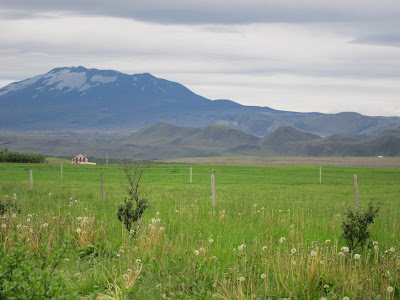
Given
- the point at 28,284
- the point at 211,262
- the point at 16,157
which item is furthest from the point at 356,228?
the point at 16,157

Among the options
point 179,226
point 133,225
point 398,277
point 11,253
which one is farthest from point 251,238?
point 11,253

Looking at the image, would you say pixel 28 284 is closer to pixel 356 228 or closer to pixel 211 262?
pixel 211 262

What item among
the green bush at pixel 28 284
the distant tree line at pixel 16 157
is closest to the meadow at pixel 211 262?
the green bush at pixel 28 284

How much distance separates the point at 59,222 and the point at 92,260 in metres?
2.36

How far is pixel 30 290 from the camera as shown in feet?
19.3

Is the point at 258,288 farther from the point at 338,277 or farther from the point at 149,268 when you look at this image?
the point at 149,268

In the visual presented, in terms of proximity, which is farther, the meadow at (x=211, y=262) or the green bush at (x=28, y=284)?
the meadow at (x=211, y=262)

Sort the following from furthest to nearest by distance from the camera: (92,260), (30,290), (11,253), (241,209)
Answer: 1. (241,209)
2. (92,260)
3. (11,253)
4. (30,290)

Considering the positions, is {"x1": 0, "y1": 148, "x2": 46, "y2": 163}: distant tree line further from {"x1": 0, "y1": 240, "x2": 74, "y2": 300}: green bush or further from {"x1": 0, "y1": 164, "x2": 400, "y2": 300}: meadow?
{"x1": 0, "y1": 240, "x2": 74, "y2": 300}: green bush

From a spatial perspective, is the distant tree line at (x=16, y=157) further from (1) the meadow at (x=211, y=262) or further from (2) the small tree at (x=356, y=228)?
(2) the small tree at (x=356, y=228)

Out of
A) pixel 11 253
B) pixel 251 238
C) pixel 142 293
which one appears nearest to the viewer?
pixel 11 253

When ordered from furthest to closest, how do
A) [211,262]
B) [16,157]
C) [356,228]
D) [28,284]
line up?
[16,157] < [356,228] < [211,262] < [28,284]

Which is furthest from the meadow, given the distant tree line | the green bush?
the distant tree line

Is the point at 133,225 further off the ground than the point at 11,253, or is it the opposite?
the point at 11,253
